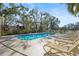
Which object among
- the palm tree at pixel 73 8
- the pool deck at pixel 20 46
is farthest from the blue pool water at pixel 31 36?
the palm tree at pixel 73 8

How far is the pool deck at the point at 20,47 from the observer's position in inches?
66.1

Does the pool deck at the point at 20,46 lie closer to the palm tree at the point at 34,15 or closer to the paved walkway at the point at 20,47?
the paved walkway at the point at 20,47

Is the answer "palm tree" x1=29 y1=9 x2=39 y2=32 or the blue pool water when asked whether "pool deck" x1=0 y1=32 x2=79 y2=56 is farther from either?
"palm tree" x1=29 y1=9 x2=39 y2=32

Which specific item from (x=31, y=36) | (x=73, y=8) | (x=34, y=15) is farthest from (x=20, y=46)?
(x=73, y=8)

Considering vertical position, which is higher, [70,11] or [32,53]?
[70,11]

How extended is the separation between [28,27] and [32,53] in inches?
9.4

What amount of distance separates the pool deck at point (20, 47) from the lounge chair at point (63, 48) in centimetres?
6

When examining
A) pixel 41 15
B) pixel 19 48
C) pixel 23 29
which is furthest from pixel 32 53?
pixel 41 15

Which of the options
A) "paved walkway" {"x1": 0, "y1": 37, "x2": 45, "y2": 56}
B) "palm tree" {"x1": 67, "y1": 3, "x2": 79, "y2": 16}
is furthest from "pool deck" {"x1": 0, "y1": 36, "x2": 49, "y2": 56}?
"palm tree" {"x1": 67, "y1": 3, "x2": 79, "y2": 16}

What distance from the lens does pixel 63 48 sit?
1699mm

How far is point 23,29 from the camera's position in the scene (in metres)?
1.70

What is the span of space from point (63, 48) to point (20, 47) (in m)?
0.39

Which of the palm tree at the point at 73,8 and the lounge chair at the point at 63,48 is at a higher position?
the palm tree at the point at 73,8

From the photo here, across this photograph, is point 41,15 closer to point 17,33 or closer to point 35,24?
point 35,24
